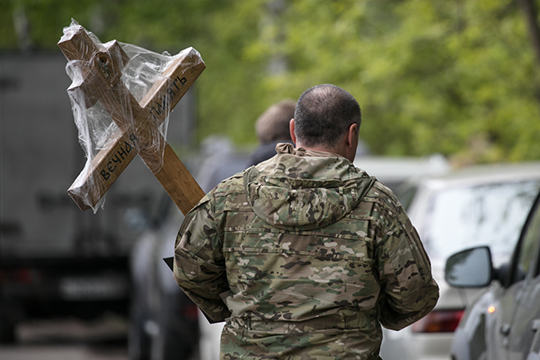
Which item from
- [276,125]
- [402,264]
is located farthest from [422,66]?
[402,264]

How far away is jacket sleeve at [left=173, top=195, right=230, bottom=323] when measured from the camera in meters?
2.69

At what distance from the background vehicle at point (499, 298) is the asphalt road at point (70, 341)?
630 centimetres

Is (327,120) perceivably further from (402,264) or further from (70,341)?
(70,341)

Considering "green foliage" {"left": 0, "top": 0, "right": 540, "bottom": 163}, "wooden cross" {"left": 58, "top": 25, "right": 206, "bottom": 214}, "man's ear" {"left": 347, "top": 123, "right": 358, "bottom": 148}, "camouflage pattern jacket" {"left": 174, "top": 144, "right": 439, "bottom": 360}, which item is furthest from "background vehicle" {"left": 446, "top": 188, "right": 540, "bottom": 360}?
"green foliage" {"left": 0, "top": 0, "right": 540, "bottom": 163}

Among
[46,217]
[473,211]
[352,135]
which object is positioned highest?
[352,135]

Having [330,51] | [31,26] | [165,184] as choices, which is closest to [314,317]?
[165,184]

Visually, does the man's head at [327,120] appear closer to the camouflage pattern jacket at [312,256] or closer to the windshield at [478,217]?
the camouflage pattern jacket at [312,256]

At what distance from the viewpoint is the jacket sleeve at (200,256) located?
269 centimetres

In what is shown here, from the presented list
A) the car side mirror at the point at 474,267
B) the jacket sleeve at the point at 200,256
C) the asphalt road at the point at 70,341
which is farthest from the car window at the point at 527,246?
the asphalt road at the point at 70,341

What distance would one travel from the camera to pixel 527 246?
3.98 metres

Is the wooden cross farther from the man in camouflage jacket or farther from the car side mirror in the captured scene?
the car side mirror

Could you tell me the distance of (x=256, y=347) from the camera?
103 inches

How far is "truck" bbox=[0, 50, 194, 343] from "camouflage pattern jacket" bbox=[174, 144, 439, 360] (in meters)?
7.46

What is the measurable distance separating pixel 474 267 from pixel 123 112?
1.82 metres
